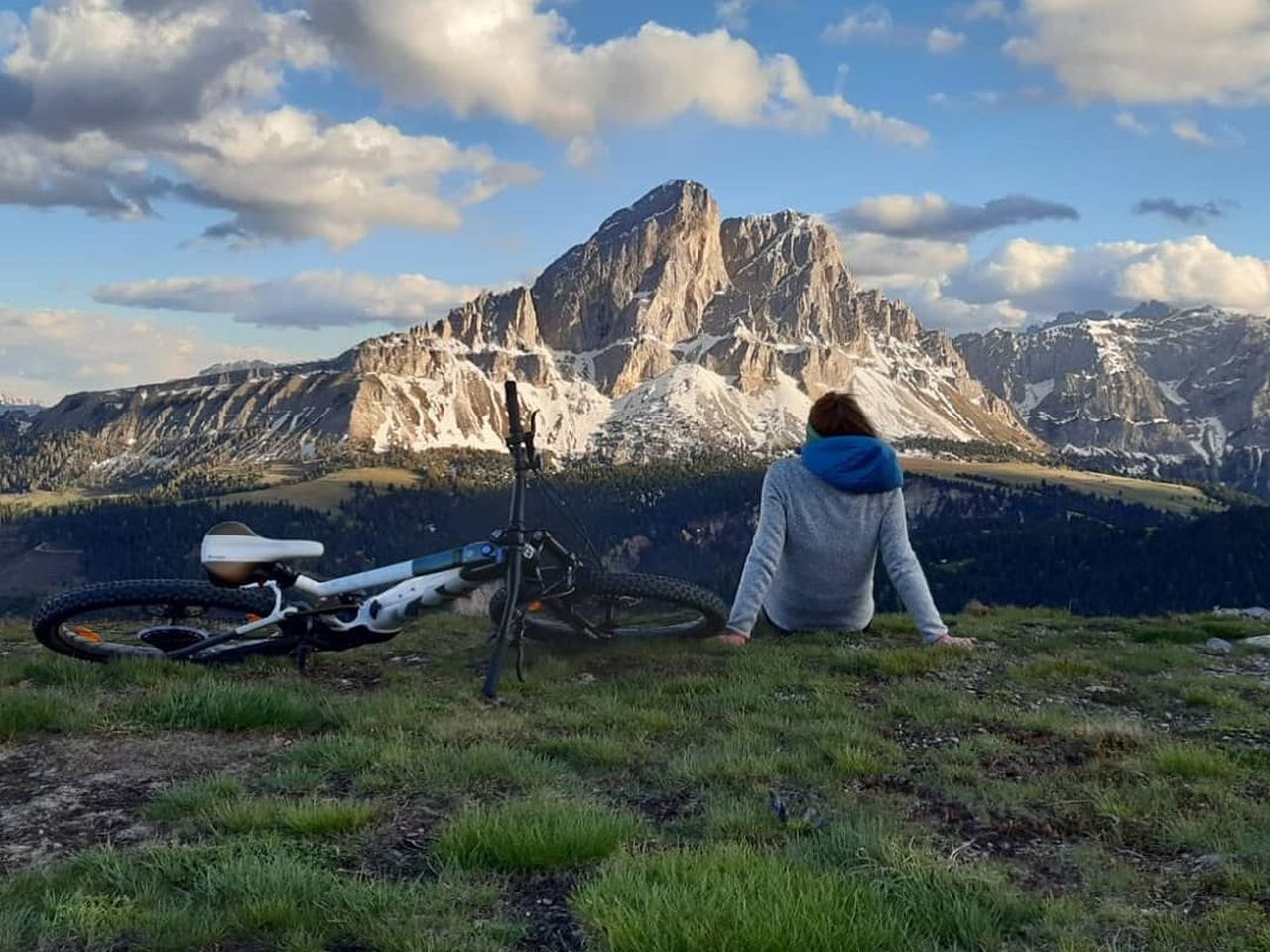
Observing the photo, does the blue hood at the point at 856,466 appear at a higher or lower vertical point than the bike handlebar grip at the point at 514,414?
lower

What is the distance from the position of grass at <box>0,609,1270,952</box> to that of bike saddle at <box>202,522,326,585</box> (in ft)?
3.82

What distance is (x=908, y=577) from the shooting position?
1222 cm

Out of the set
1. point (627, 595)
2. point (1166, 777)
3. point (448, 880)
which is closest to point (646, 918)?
point (448, 880)

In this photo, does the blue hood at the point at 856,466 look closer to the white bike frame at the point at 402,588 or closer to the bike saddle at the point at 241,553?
the white bike frame at the point at 402,588

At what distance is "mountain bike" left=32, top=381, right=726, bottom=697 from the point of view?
1060cm

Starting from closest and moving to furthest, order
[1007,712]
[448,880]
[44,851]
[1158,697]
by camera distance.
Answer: [448,880] < [44,851] < [1007,712] < [1158,697]

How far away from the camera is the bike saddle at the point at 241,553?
10.7 metres

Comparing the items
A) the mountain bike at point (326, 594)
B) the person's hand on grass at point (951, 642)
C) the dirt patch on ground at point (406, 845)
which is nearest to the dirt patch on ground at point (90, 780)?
the dirt patch on ground at point (406, 845)

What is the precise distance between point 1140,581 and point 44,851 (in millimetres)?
197419

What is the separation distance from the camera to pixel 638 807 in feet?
20.5

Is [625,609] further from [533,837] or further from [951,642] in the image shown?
[533,837]

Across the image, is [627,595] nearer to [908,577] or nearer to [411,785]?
[908,577]

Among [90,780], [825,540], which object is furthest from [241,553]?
[825,540]

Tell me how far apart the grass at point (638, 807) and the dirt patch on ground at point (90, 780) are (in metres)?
0.03
